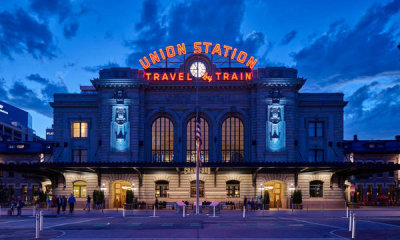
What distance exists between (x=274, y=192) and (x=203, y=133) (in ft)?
42.4

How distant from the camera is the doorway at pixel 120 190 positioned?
59.9m

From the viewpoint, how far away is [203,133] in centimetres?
6091

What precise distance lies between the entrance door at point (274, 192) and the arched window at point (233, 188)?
4.44 metres

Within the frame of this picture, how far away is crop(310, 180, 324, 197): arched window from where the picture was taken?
191 ft

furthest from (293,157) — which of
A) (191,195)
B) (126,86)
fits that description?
(126,86)

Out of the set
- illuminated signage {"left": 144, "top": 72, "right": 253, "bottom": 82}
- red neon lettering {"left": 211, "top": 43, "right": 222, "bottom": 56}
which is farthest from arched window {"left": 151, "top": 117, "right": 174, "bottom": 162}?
red neon lettering {"left": 211, "top": 43, "right": 222, "bottom": 56}

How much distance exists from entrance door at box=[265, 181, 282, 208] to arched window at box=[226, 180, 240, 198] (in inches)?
175

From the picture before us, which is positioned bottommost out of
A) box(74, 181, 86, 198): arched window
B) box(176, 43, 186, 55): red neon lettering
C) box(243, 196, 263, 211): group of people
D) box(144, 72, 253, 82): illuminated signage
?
box(243, 196, 263, 211): group of people

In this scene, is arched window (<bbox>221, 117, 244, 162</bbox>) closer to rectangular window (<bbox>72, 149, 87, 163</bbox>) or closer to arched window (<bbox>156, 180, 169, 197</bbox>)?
arched window (<bbox>156, 180, 169, 197</bbox>)

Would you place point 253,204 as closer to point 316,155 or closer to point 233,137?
point 233,137

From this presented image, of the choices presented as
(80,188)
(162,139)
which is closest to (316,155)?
(162,139)

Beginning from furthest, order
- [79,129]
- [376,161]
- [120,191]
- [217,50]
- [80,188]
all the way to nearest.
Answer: [376,161], [217,50], [79,129], [120,191], [80,188]

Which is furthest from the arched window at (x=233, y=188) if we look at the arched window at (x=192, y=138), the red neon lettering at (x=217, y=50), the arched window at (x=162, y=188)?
the red neon lettering at (x=217, y=50)

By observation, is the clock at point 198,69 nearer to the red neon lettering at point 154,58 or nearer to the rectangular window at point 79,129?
the red neon lettering at point 154,58
